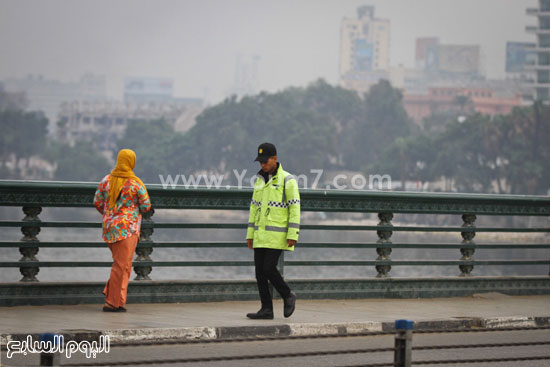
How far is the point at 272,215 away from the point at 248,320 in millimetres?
999

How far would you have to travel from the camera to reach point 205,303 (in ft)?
34.4

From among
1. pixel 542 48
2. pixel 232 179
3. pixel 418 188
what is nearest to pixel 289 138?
pixel 232 179

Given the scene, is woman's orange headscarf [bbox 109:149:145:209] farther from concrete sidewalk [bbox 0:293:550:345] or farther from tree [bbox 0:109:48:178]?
tree [bbox 0:109:48:178]

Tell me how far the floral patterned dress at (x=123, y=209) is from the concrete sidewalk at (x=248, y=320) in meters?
0.74

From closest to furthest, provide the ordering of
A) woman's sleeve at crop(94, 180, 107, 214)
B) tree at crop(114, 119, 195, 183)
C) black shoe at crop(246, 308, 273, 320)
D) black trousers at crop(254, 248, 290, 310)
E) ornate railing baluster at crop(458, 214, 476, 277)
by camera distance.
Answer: black trousers at crop(254, 248, 290, 310) → black shoe at crop(246, 308, 273, 320) → woman's sleeve at crop(94, 180, 107, 214) → ornate railing baluster at crop(458, 214, 476, 277) → tree at crop(114, 119, 195, 183)

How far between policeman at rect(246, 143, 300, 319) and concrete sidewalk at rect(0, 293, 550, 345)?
50cm

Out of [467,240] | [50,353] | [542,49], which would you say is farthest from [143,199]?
[542,49]

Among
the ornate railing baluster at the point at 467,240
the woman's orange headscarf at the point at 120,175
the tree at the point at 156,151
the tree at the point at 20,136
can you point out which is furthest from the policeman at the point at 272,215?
the tree at the point at 20,136

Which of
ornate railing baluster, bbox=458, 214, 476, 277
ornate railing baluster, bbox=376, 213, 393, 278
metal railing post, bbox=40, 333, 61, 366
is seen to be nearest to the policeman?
ornate railing baluster, bbox=376, 213, 393, 278

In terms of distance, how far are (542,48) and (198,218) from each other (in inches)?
2614

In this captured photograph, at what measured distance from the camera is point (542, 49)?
175375mm

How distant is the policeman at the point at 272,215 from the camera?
9023 millimetres

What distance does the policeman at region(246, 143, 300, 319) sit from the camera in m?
9.02

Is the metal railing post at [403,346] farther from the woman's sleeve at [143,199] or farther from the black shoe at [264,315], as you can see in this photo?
the woman's sleeve at [143,199]
